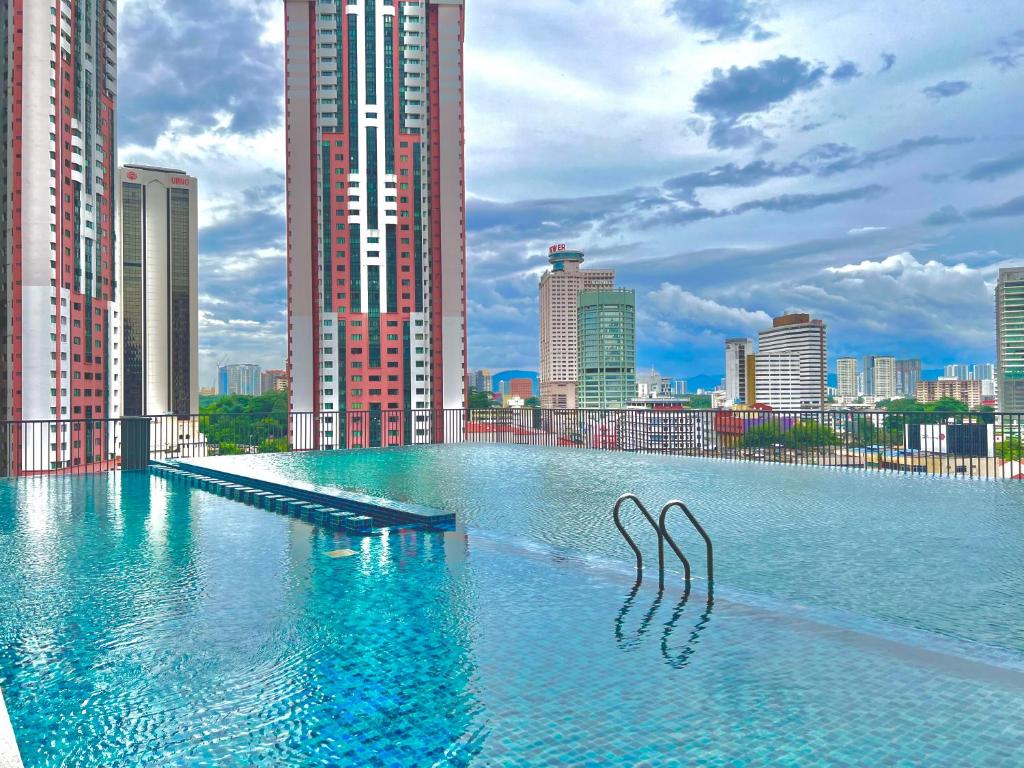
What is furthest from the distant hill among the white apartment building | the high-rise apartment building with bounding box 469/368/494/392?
the white apartment building

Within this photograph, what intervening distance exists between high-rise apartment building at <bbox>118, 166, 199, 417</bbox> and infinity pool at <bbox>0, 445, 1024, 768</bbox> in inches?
4231

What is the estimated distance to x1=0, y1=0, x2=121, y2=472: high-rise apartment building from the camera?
53.2 m

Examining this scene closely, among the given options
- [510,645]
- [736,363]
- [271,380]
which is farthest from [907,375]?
[510,645]

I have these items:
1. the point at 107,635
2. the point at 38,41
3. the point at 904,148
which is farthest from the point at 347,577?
the point at 904,148

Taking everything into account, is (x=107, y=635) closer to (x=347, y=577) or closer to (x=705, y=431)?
(x=347, y=577)

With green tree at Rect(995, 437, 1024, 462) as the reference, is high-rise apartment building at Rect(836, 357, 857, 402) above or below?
above

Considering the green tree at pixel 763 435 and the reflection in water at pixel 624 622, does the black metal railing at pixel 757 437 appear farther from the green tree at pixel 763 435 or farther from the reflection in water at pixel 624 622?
the reflection in water at pixel 624 622

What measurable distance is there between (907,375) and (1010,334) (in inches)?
3435

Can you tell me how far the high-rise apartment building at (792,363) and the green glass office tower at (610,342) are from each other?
31.5 meters

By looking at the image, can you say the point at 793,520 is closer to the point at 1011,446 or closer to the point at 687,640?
the point at 687,640

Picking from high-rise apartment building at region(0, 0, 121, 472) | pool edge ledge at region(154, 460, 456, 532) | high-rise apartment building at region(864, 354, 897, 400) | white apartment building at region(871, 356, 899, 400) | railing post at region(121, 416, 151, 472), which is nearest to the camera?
pool edge ledge at region(154, 460, 456, 532)

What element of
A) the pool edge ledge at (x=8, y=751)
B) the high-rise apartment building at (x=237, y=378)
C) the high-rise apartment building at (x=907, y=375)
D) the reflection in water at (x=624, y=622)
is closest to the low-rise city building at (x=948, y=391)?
the high-rise apartment building at (x=907, y=375)

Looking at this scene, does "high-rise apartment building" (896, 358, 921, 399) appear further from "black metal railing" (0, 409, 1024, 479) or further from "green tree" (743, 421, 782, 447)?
"green tree" (743, 421, 782, 447)

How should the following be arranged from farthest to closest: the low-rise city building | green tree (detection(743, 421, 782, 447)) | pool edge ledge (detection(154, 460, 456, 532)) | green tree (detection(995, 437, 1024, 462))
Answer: the low-rise city building < green tree (detection(743, 421, 782, 447)) < green tree (detection(995, 437, 1024, 462)) < pool edge ledge (detection(154, 460, 456, 532))
